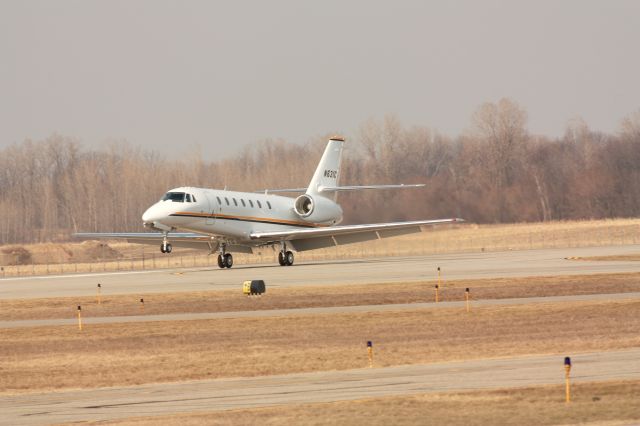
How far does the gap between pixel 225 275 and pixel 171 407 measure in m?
32.9

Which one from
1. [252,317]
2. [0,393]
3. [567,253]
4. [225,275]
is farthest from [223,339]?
[567,253]

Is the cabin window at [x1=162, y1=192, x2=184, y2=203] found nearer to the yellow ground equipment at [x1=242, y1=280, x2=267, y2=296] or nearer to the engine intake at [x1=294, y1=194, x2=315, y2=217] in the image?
the engine intake at [x1=294, y1=194, x2=315, y2=217]

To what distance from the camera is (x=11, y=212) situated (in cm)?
13200

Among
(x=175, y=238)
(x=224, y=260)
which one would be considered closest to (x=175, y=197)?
(x=175, y=238)

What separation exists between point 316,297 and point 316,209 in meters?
23.0

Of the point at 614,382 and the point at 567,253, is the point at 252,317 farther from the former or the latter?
the point at 567,253

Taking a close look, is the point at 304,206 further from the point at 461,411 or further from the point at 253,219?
the point at 461,411

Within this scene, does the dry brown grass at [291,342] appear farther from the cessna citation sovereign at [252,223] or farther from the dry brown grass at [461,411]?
the cessna citation sovereign at [252,223]

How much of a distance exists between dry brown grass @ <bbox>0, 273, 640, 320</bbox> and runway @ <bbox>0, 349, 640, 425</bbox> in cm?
1405

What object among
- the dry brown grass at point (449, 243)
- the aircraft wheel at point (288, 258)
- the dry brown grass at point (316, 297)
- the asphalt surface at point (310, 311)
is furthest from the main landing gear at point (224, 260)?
the asphalt surface at point (310, 311)

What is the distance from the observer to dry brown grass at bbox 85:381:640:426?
51.0 ft

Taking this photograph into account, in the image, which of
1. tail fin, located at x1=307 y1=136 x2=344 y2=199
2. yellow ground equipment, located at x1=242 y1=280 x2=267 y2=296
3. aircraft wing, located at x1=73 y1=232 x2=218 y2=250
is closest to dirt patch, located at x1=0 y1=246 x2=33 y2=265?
aircraft wing, located at x1=73 y1=232 x2=218 y2=250

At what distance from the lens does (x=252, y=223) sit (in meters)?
56.2

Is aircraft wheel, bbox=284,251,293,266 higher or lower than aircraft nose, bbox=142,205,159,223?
lower
